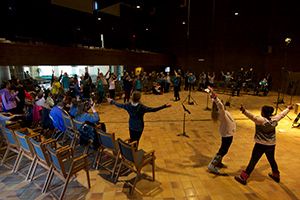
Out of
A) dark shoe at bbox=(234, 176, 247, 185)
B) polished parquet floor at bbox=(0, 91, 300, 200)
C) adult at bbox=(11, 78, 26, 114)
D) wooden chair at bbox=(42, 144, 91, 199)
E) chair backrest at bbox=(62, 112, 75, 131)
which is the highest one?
adult at bbox=(11, 78, 26, 114)

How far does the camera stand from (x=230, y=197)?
296cm

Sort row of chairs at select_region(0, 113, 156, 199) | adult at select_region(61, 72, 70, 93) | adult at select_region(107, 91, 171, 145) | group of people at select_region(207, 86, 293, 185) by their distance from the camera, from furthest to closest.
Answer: adult at select_region(61, 72, 70, 93) → adult at select_region(107, 91, 171, 145) → group of people at select_region(207, 86, 293, 185) → row of chairs at select_region(0, 113, 156, 199)

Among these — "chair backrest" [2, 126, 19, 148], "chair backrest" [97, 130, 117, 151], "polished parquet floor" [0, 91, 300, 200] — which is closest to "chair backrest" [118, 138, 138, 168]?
"chair backrest" [97, 130, 117, 151]

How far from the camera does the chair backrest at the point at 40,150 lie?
303cm

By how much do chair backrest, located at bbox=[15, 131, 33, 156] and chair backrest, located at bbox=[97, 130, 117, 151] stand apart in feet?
4.37

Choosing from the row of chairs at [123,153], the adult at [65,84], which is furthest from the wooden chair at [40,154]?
the adult at [65,84]

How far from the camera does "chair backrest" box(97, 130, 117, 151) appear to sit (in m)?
3.35

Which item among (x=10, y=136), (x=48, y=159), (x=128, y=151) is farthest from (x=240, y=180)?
(x=10, y=136)

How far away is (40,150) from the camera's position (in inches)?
122

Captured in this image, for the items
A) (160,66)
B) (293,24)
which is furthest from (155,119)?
(160,66)

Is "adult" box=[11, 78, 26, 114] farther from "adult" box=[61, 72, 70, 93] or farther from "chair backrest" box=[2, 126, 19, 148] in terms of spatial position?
"adult" box=[61, 72, 70, 93]

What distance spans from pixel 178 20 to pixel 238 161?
1791 cm

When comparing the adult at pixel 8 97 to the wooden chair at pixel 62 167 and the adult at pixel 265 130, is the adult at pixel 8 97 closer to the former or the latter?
the wooden chair at pixel 62 167

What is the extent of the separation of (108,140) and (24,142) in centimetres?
161
